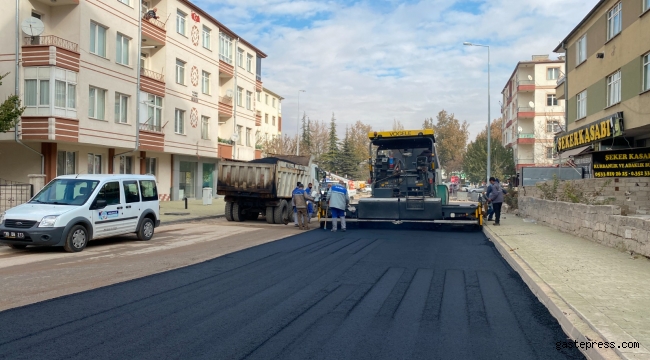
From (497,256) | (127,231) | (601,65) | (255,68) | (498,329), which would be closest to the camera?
(498,329)

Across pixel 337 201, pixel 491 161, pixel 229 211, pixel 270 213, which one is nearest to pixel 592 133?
pixel 337 201

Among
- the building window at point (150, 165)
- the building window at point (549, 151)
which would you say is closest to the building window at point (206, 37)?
the building window at point (150, 165)

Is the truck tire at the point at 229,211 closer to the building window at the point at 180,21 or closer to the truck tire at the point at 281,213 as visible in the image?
the truck tire at the point at 281,213

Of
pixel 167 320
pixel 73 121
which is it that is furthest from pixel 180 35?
pixel 167 320

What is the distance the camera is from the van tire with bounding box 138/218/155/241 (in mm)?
14434

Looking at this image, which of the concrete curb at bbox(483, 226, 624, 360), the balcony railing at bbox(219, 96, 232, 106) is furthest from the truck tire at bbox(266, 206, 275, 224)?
Result: the balcony railing at bbox(219, 96, 232, 106)

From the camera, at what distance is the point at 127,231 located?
45.6 feet

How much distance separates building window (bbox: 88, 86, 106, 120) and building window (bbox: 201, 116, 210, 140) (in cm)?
1110

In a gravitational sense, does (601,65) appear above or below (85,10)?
below

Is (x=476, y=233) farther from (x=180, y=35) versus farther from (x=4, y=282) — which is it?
(x=180, y=35)

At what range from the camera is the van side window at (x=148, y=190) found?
1470 cm

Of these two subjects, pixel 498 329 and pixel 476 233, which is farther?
pixel 476 233

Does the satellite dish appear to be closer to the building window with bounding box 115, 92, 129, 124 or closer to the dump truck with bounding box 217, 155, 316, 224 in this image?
the building window with bounding box 115, 92, 129, 124

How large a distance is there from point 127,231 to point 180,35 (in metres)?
22.2
